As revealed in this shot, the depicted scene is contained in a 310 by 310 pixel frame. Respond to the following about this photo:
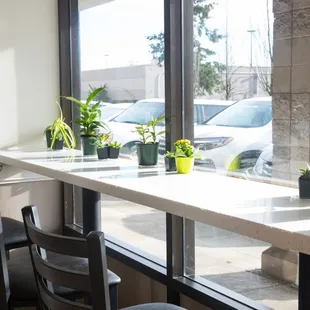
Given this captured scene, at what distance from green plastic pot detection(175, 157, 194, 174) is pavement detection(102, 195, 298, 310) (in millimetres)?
269

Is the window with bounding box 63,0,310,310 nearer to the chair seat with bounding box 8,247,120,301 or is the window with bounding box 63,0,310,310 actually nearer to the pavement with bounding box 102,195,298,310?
the pavement with bounding box 102,195,298,310

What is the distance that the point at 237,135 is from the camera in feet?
7.13

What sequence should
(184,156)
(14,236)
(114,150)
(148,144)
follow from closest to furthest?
(184,156), (148,144), (14,236), (114,150)

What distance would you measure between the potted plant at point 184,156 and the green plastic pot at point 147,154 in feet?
0.61

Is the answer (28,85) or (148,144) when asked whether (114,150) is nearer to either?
(148,144)

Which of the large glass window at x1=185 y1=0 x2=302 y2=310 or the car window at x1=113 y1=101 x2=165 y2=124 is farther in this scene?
the car window at x1=113 y1=101 x2=165 y2=124

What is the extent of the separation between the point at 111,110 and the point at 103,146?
390 millimetres

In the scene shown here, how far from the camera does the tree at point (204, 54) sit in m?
2.28

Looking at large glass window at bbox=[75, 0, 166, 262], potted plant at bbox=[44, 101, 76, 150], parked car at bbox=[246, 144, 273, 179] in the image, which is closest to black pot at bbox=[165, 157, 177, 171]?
large glass window at bbox=[75, 0, 166, 262]

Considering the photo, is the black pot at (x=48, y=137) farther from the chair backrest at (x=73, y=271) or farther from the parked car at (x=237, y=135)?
the chair backrest at (x=73, y=271)

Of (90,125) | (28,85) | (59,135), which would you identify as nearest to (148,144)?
(90,125)

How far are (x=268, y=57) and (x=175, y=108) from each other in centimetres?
56

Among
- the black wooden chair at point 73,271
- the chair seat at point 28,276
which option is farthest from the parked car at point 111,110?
the black wooden chair at point 73,271

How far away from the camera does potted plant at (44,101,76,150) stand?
3227 millimetres
